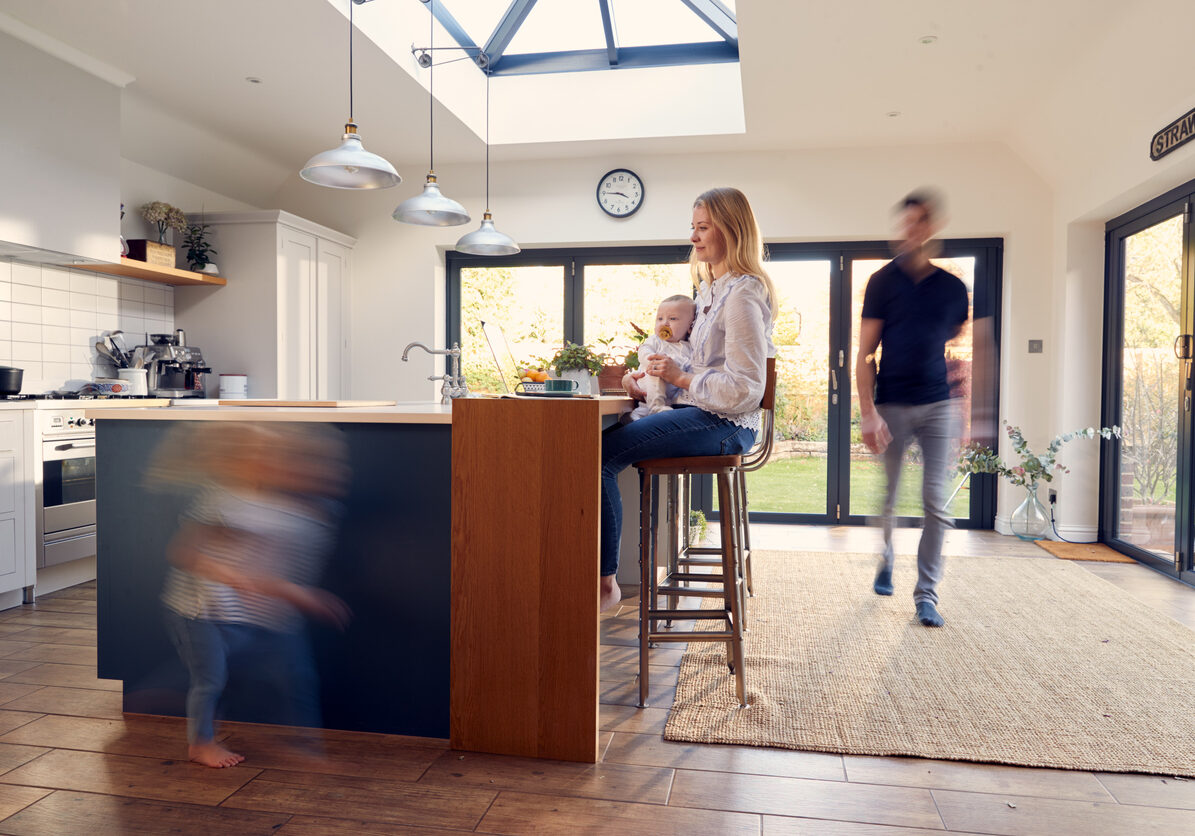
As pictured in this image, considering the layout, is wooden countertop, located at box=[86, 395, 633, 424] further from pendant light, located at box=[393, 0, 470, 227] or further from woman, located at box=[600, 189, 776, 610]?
pendant light, located at box=[393, 0, 470, 227]

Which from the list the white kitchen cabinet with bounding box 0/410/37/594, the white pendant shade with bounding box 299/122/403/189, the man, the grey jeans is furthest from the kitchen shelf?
the grey jeans

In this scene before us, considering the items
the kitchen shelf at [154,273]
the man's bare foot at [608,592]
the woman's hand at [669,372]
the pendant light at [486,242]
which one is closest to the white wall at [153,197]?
the kitchen shelf at [154,273]

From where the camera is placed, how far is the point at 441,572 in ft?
6.16

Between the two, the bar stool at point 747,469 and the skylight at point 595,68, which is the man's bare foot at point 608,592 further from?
the skylight at point 595,68

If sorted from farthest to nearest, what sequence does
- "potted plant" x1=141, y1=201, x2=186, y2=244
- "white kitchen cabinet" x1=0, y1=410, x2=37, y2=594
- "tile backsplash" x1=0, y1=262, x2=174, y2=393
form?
"potted plant" x1=141, y1=201, x2=186, y2=244
"tile backsplash" x1=0, y1=262, x2=174, y2=393
"white kitchen cabinet" x1=0, y1=410, x2=37, y2=594

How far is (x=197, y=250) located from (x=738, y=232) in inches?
151

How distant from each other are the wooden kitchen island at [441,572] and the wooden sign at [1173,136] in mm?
2851

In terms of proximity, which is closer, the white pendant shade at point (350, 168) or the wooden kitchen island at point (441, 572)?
the wooden kitchen island at point (441, 572)

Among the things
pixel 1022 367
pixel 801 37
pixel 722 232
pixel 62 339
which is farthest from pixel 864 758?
pixel 62 339

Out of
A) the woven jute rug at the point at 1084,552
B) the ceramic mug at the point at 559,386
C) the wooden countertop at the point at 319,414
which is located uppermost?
the ceramic mug at the point at 559,386

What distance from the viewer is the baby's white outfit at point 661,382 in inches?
84.0

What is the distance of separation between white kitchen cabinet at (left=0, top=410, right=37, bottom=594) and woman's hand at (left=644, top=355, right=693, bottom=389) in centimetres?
272

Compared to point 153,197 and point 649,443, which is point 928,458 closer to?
point 649,443

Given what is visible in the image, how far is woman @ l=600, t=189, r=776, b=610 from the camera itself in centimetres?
194
